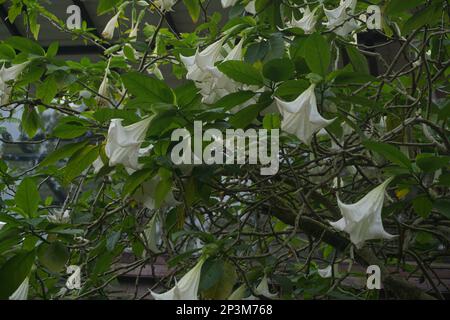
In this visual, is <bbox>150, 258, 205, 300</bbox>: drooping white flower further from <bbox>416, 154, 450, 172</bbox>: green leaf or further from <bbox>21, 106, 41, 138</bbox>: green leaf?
<bbox>21, 106, 41, 138</bbox>: green leaf

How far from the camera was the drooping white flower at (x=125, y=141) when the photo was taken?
3.46 ft

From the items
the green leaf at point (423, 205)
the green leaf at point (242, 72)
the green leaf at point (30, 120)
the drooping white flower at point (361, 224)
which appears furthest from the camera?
the green leaf at point (30, 120)

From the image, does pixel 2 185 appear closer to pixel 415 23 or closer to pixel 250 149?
pixel 250 149

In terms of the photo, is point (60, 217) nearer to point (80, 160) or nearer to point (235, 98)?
point (80, 160)

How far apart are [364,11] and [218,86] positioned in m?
0.59

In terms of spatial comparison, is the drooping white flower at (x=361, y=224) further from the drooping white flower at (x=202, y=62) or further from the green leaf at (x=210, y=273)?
the drooping white flower at (x=202, y=62)

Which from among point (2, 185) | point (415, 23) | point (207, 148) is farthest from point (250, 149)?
point (2, 185)

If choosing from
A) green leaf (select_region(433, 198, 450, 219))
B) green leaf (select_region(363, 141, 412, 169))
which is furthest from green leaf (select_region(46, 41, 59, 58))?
green leaf (select_region(433, 198, 450, 219))

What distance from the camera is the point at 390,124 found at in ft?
5.54

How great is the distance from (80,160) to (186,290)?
0.48 meters

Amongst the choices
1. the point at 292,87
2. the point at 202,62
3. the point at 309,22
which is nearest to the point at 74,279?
the point at 202,62

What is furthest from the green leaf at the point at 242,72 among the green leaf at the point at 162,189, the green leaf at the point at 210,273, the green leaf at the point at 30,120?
the green leaf at the point at 30,120

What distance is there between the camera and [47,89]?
163cm

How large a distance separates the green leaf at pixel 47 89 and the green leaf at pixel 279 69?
2.41ft
